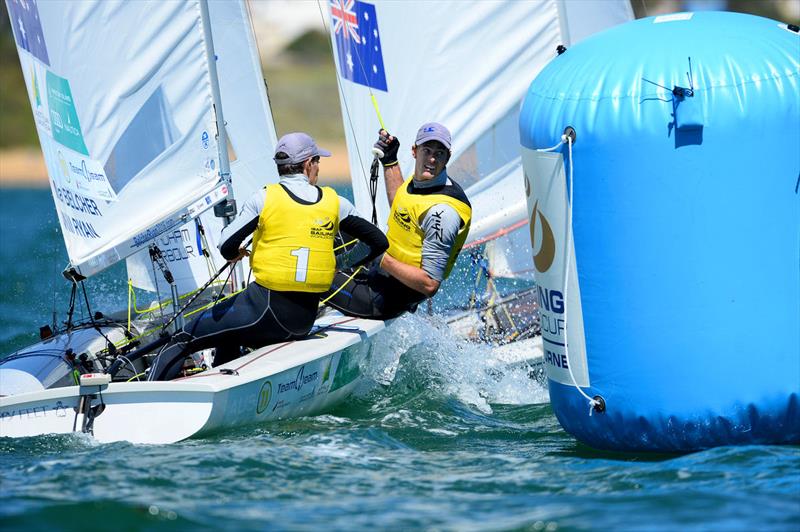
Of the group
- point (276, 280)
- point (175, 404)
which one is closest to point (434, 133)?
point (276, 280)

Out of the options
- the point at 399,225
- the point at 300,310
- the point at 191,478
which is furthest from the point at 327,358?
the point at 191,478

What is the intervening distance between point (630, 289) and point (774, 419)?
64cm

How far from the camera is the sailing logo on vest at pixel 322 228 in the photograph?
509 cm

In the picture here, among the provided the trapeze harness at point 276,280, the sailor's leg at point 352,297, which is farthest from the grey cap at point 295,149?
the sailor's leg at point 352,297

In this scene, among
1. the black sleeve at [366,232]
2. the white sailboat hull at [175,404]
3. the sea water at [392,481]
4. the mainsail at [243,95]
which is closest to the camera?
the sea water at [392,481]

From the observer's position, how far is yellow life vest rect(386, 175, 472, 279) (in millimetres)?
5305

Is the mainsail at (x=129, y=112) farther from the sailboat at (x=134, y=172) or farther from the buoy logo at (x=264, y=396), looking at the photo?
the buoy logo at (x=264, y=396)

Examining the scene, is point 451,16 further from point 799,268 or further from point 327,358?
point 799,268

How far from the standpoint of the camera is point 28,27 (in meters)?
6.31

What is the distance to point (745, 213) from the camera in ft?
13.0

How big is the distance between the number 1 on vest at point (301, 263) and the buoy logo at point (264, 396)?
458mm

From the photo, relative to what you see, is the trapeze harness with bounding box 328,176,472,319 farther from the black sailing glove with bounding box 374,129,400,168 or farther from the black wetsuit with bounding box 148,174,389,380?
the black sailing glove with bounding box 374,129,400,168

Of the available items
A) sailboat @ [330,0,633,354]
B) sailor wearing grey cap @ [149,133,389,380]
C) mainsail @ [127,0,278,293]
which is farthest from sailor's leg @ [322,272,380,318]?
mainsail @ [127,0,278,293]

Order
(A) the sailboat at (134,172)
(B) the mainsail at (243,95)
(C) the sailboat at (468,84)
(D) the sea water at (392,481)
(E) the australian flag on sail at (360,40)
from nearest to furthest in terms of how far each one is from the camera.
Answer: (D) the sea water at (392,481), (A) the sailboat at (134,172), (C) the sailboat at (468,84), (E) the australian flag on sail at (360,40), (B) the mainsail at (243,95)
